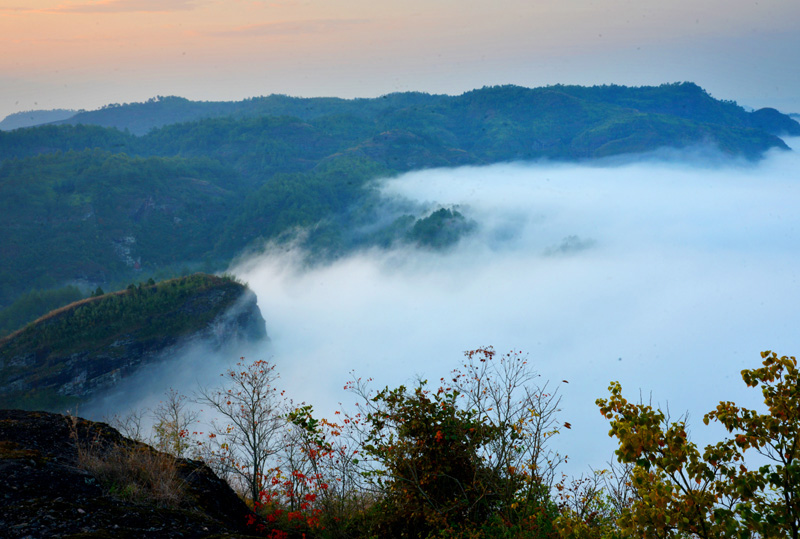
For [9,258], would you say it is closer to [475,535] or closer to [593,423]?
[593,423]

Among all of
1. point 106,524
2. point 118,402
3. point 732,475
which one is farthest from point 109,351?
point 732,475

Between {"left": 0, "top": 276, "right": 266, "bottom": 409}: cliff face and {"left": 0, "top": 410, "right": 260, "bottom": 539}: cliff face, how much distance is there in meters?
93.0

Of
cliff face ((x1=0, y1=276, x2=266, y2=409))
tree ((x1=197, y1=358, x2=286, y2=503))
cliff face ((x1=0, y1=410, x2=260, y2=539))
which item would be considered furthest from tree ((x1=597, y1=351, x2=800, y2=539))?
cliff face ((x1=0, y1=276, x2=266, y2=409))

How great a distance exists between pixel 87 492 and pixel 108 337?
106 meters

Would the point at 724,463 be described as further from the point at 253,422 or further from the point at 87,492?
the point at 253,422

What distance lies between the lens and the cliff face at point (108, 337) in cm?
9238

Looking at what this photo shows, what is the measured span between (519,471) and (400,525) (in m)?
3.59

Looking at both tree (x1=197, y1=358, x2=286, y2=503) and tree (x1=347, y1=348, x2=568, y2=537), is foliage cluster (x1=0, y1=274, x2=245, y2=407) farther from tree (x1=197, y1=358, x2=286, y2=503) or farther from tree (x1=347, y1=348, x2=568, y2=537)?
tree (x1=347, y1=348, x2=568, y2=537)

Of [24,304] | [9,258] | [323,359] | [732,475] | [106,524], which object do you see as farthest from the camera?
[323,359]

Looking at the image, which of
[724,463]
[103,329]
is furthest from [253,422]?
[103,329]

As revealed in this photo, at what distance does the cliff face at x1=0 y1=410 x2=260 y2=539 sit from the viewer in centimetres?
938

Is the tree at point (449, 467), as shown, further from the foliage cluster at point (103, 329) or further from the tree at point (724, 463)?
the foliage cluster at point (103, 329)

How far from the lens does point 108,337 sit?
337 feet

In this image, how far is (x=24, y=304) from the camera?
427 ft
